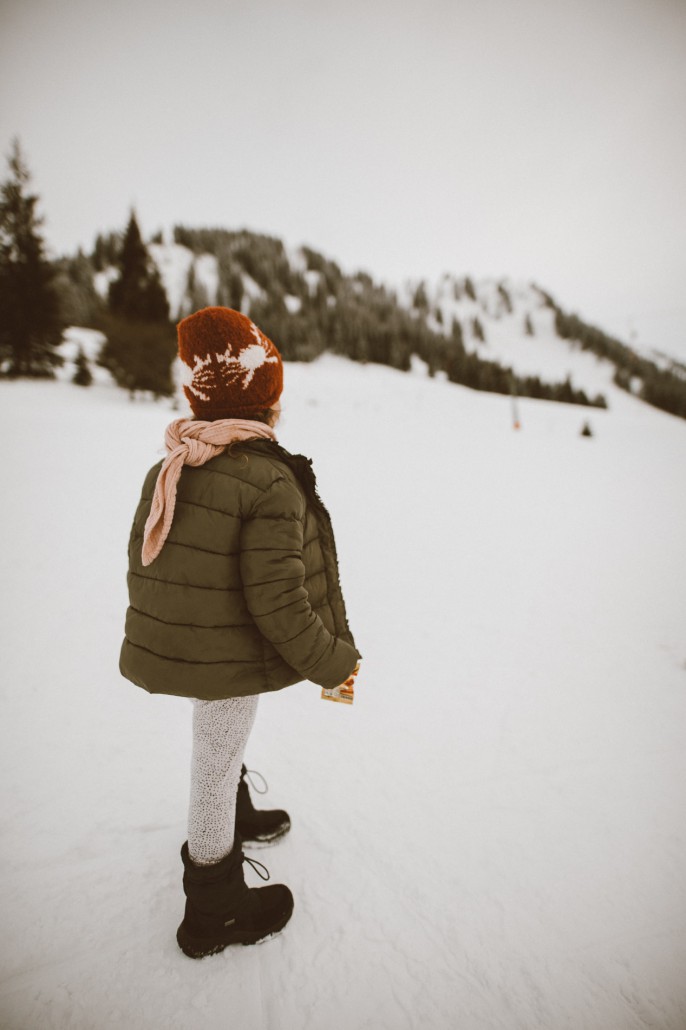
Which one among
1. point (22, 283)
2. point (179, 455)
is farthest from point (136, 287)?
point (179, 455)

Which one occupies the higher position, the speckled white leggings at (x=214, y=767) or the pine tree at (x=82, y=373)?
the pine tree at (x=82, y=373)

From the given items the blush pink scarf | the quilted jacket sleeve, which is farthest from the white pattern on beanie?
the quilted jacket sleeve

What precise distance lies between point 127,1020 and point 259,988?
1.50 feet

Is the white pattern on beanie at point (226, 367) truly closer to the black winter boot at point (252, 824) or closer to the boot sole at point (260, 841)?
the black winter boot at point (252, 824)

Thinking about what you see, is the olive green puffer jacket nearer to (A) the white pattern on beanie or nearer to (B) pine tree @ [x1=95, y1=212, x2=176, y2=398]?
(A) the white pattern on beanie

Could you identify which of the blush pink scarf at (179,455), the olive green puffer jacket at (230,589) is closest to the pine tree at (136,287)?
the blush pink scarf at (179,455)

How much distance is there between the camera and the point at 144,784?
7.86 ft

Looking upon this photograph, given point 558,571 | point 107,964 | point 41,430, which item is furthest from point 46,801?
point 41,430

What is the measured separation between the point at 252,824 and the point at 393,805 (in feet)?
2.76

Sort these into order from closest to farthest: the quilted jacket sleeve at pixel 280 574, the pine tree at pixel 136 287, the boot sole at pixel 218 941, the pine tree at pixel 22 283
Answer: the quilted jacket sleeve at pixel 280 574 < the boot sole at pixel 218 941 < the pine tree at pixel 22 283 < the pine tree at pixel 136 287

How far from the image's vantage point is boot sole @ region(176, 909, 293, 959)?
5.20ft

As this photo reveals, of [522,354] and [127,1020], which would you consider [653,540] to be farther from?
[522,354]

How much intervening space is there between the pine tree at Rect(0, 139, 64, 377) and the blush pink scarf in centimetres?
1774

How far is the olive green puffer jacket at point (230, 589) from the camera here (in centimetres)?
126
